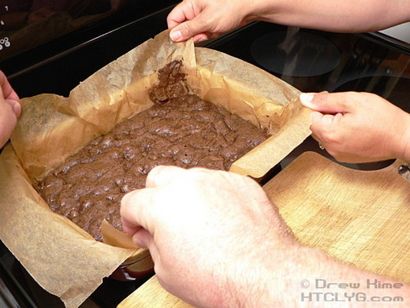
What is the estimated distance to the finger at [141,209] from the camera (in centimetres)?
56

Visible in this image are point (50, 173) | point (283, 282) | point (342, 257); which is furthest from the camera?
point (50, 173)

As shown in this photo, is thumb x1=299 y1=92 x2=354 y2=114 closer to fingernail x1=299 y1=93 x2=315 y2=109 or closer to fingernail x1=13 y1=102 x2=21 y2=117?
fingernail x1=299 y1=93 x2=315 y2=109

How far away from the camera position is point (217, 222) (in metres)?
0.55

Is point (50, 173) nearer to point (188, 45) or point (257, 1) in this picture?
point (188, 45)

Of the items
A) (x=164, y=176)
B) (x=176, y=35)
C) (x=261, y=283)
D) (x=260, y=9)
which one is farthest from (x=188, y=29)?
(x=261, y=283)

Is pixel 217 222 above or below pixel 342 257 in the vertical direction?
above

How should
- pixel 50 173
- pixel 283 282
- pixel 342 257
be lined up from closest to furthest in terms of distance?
pixel 283 282
pixel 342 257
pixel 50 173

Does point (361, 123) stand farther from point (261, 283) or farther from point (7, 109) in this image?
point (7, 109)

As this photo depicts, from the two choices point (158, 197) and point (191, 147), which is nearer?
point (158, 197)

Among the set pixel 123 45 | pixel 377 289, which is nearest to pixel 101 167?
pixel 123 45

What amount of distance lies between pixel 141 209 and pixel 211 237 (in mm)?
89

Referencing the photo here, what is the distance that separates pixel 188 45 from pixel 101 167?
291mm

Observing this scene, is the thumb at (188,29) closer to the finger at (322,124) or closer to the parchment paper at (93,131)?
the parchment paper at (93,131)

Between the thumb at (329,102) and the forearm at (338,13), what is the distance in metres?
0.28
